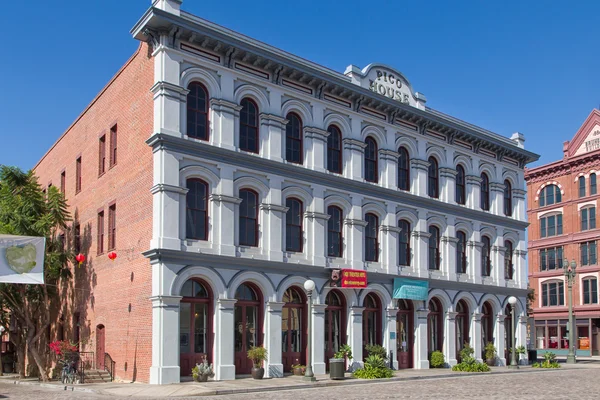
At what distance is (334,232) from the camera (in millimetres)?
30688

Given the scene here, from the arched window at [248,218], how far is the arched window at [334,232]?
154 inches

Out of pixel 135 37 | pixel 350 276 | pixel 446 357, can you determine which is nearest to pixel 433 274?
pixel 446 357

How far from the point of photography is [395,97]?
34.0 m

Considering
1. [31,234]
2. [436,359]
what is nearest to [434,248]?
[436,359]

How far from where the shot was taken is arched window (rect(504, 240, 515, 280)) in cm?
3993

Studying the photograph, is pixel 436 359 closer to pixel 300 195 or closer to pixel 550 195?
pixel 300 195

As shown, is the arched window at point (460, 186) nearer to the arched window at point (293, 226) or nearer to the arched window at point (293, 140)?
the arched window at point (293, 140)

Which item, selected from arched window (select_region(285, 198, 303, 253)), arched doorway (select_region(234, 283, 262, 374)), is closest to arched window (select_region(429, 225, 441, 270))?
arched window (select_region(285, 198, 303, 253))

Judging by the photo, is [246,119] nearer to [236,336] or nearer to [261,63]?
[261,63]

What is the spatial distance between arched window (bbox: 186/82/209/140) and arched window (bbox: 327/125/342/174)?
6.50 meters

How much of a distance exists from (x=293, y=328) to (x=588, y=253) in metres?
38.9

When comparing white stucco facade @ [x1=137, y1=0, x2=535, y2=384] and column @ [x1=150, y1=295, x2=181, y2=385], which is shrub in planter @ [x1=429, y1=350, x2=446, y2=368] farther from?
column @ [x1=150, y1=295, x2=181, y2=385]

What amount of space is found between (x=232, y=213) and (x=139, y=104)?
17.8 ft

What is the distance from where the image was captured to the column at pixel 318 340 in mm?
28766
